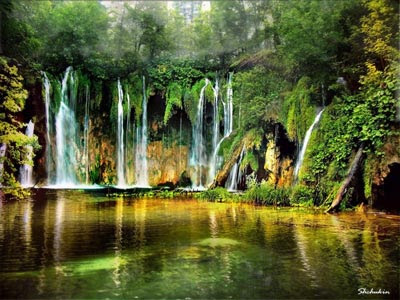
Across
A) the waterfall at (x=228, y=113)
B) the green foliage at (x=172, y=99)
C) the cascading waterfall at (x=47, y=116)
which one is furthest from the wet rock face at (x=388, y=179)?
the cascading waterfall at (x=47, y=116)

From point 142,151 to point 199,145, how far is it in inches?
150

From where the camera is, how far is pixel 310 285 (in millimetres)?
5957

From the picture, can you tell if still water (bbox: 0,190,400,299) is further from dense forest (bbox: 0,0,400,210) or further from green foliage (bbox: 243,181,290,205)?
green foliage (bbox: 243,181,290,205)

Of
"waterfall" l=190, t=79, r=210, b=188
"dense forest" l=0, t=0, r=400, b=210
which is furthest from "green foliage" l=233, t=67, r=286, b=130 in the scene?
"waterfall" l=190, t=79, r=210, b=188

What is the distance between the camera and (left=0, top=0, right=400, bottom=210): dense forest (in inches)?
547

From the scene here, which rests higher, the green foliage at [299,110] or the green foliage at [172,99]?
the green foliage at [172,99]

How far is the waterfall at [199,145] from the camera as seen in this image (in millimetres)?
27328

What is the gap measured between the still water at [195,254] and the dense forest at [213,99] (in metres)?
2.18

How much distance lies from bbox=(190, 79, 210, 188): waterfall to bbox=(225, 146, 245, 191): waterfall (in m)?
7.33

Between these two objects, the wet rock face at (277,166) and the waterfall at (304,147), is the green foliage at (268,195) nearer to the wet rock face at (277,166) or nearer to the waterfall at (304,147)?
the waterfall at (304,147)

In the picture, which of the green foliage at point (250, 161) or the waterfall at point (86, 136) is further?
the waterfall at point (86, 136)

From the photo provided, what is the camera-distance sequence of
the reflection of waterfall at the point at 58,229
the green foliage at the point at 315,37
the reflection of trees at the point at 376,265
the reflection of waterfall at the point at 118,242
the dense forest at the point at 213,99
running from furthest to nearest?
the green foliage at the point at 315,37 < the dense forest at the point at 213,99 < the reflection of waterfall at the point at 58,229 < the reflection of waterfall at the point at 118,242 < the reflection of trees at the point at 376,265

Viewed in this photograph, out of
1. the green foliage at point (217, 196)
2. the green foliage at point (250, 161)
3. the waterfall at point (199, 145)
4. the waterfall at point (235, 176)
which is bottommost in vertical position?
the green foliage at point (217, 196)

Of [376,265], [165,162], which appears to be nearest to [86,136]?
[165,162]
